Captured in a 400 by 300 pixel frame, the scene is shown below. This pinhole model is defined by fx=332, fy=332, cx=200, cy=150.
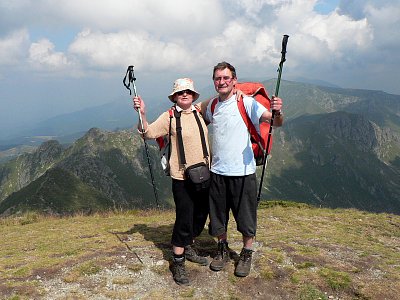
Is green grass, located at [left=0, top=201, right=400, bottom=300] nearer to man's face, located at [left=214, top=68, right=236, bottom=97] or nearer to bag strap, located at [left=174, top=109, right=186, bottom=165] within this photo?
bag strap, located at [left=174, top=109, right=186, bottom=165]

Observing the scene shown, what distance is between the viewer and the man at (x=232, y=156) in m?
8.14

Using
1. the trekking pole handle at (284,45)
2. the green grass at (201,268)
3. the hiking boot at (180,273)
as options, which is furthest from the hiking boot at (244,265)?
the trekking pole handle at (284,45)

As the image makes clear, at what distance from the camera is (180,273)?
886 centimetres

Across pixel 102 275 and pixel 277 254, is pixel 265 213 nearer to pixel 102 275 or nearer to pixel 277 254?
pixel 277 254

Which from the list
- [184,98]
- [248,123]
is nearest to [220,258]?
[248,123]

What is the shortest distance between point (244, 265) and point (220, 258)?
2.48ft

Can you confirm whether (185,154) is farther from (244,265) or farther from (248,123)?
(244,265)

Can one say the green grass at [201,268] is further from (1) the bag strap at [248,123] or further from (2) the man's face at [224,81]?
(2) the man's face at [224,81]

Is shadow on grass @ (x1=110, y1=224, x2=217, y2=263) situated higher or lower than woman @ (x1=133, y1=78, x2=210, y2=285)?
lower

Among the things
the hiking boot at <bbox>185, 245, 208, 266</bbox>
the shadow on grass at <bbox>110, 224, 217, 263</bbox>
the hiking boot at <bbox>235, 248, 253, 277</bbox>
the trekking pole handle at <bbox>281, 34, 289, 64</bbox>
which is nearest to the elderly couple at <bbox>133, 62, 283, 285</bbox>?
the hiking boot at <bbox>235, 248, 253, 277</bbox>

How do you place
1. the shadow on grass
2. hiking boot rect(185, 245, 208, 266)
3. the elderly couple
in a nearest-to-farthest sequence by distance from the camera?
the elderly couple < hiking boot rect(185, 245, 208, 266) < the shadow on grass

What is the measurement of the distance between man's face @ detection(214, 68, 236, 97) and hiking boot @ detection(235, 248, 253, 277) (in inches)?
175

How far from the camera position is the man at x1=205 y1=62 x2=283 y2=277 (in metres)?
8.14

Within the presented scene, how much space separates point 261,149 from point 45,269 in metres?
6.97
